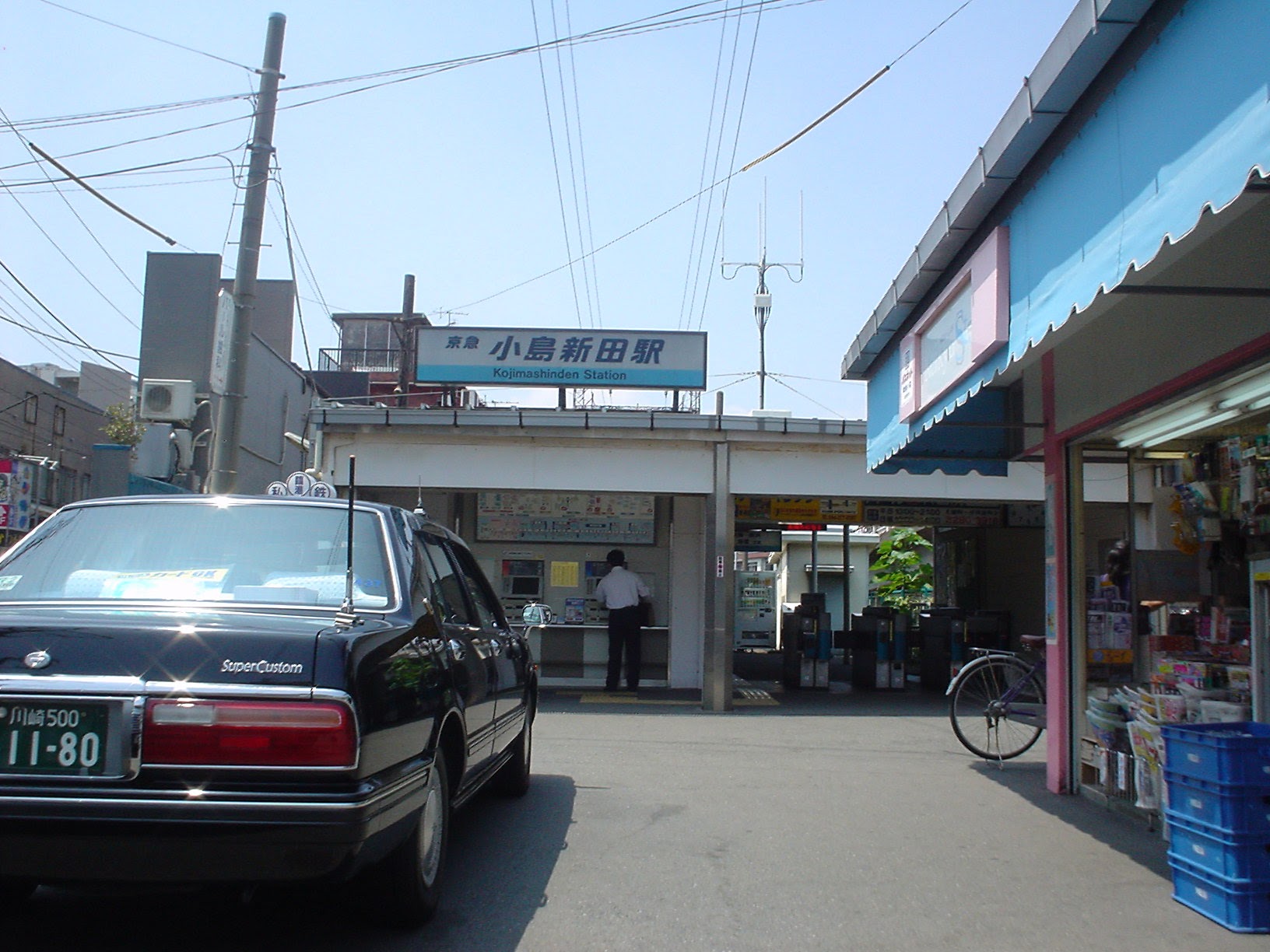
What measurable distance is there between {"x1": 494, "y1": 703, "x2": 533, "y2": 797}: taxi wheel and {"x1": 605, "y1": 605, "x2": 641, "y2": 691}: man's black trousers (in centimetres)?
727

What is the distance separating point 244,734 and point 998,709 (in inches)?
267

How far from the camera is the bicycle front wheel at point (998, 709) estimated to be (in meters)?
8.84

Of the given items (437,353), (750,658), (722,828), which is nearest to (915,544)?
(750,658)

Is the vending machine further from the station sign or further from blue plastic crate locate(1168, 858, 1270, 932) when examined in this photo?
blue plastic crate locate(1168, 858, 1270, 932)

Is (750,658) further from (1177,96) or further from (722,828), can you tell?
(1177,96)

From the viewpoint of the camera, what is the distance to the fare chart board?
15.7 metres

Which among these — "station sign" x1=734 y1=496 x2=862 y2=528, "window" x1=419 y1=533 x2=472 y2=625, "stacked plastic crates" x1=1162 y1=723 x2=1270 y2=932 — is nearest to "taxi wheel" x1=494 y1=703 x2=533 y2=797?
"window" x1=419 y1=533 x2=472 y2=625

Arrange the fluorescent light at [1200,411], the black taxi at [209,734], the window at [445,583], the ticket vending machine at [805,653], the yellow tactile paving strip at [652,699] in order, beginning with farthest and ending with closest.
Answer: the ticket vending machine at [805,653], the yellow tactile paving strip at [652,699], the fluorescent light at [1200,411], the window at [445,583], the black taxi at [209,734]

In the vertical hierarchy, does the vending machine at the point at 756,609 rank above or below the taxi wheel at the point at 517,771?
above

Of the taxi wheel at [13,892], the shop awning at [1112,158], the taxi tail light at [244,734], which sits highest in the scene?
the shop awning at [1112,158]

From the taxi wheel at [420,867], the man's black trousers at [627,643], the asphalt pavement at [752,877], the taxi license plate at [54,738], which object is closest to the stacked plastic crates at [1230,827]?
the asphalt pavement at [752,877]

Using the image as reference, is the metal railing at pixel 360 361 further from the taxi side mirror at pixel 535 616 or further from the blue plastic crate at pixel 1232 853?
the blue plastic crate at pixel 1232 853

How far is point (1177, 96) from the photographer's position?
3934 millimetres

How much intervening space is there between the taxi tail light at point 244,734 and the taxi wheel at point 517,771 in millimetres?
3476
